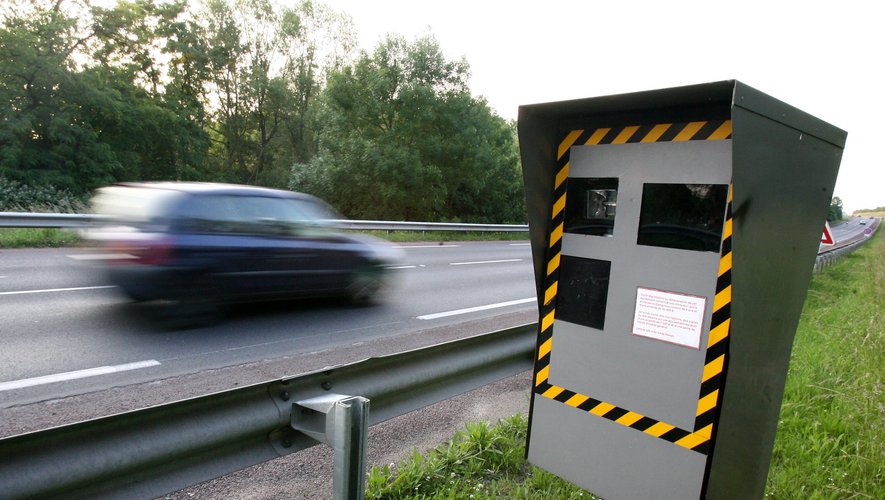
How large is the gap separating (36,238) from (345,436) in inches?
495

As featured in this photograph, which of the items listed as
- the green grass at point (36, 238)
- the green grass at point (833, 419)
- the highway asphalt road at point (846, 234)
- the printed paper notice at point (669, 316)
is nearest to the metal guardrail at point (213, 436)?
the printed paper notice at point (669, 316)

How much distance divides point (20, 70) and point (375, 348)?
29152 millimetres

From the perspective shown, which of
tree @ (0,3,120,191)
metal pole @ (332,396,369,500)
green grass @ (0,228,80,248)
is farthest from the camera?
tree @ (0,3,120,191)

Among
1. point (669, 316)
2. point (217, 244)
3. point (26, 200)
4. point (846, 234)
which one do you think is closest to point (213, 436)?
point (669, 316)

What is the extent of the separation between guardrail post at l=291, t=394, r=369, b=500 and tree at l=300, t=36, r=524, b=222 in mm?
25789

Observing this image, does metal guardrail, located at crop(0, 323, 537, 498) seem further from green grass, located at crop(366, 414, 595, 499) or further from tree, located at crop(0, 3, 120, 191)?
tree, located at crop(0, 3, 120, 191)

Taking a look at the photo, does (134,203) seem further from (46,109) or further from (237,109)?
(237,109)

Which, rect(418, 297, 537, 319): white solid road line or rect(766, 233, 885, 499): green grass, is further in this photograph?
rect(418, 297, 537, 319): white solid road line

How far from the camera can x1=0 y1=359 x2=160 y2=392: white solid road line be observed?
3906 millimetres

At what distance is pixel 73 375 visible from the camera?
4203 mm

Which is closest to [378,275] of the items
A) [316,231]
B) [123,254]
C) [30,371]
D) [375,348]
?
[316,231]

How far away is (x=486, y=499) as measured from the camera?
8.14 feet

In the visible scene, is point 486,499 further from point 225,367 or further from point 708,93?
point 225,367

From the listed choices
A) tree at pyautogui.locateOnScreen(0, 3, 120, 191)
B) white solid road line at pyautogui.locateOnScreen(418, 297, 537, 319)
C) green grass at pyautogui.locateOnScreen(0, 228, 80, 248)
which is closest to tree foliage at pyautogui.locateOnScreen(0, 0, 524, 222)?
tree at pyautogui.locateOnScreen(0, 3, 120, 191)
